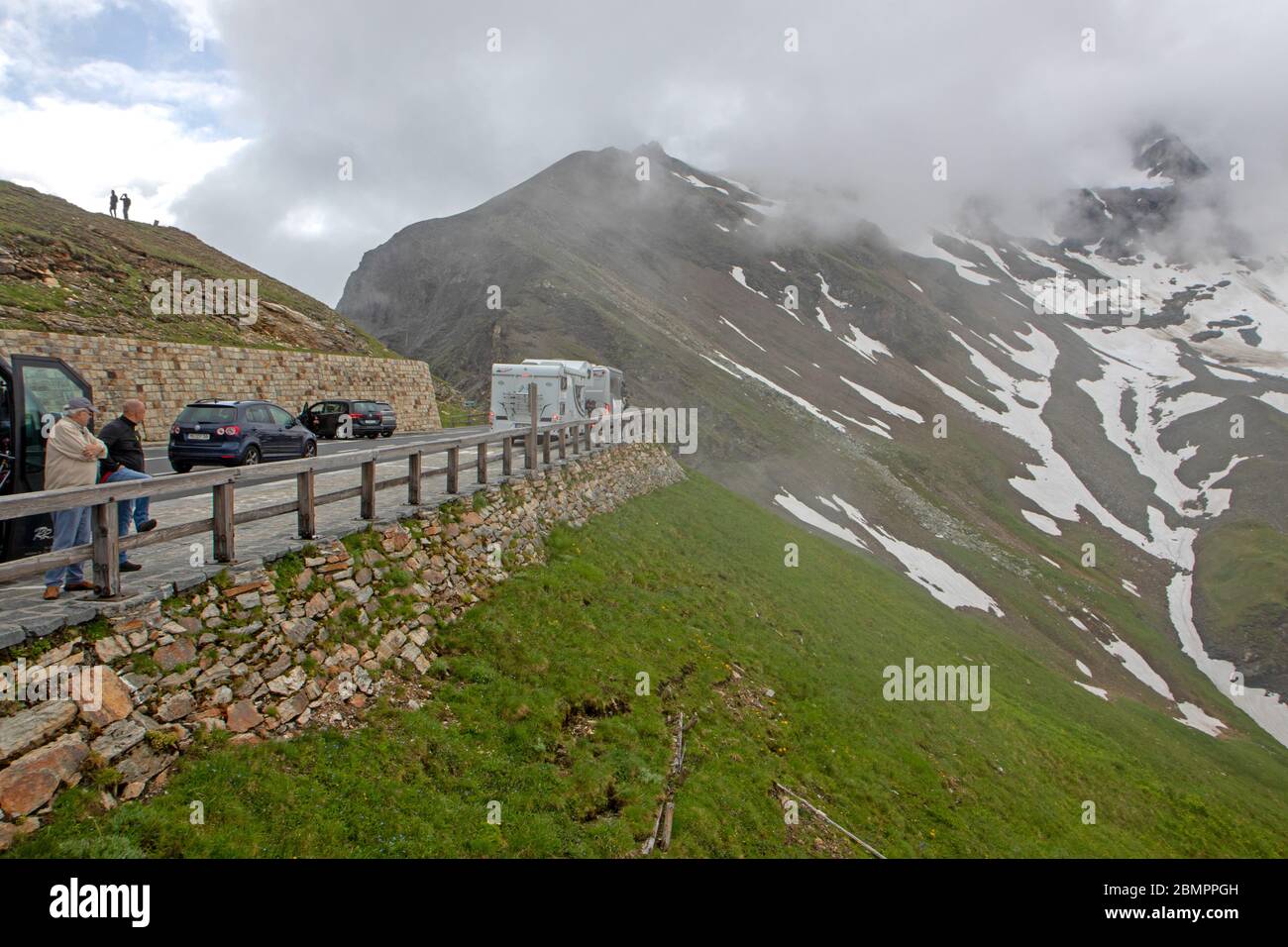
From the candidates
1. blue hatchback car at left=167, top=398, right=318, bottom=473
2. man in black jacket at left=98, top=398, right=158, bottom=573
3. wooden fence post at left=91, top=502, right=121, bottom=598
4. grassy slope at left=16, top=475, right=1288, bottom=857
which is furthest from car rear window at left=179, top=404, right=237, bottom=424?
wooden fence post at left=91, top=502, right=121, bottom=598

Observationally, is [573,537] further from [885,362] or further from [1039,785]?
[885,362]

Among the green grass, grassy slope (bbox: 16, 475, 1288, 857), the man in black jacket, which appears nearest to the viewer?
grassy slope (bbox: 16, 475, 1288, 857)

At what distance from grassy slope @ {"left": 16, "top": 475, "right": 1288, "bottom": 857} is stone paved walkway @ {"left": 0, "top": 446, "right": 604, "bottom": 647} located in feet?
5.14

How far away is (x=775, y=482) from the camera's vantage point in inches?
1813

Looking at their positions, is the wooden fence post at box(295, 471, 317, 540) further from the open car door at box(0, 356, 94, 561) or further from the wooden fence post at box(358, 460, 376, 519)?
the open car door at box(0, 356, 94, 561)

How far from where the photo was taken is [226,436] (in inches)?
700

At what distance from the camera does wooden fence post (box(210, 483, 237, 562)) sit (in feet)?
24.2

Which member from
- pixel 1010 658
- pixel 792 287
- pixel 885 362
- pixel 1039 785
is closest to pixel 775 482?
pixel 1010 658

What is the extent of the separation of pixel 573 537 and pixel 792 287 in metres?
102

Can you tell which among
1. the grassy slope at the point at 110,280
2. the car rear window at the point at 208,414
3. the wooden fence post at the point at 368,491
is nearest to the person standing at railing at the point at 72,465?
the wooden fence post at the point at 368,491

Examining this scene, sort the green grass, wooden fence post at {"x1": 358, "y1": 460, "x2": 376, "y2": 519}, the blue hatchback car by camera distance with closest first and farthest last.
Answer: wooden fence post at {"x1": 358, "y1": 460, "x2": 376, "y2": 519}, the blue hatchback car, the green grass

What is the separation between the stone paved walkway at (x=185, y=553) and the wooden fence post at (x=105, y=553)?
0.12m

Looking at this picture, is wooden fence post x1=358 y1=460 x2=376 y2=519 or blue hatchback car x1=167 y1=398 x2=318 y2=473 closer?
wooden fence post x1=358 y1=460 x2=376 y2=519

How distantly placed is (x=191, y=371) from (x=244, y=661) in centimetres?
2531
